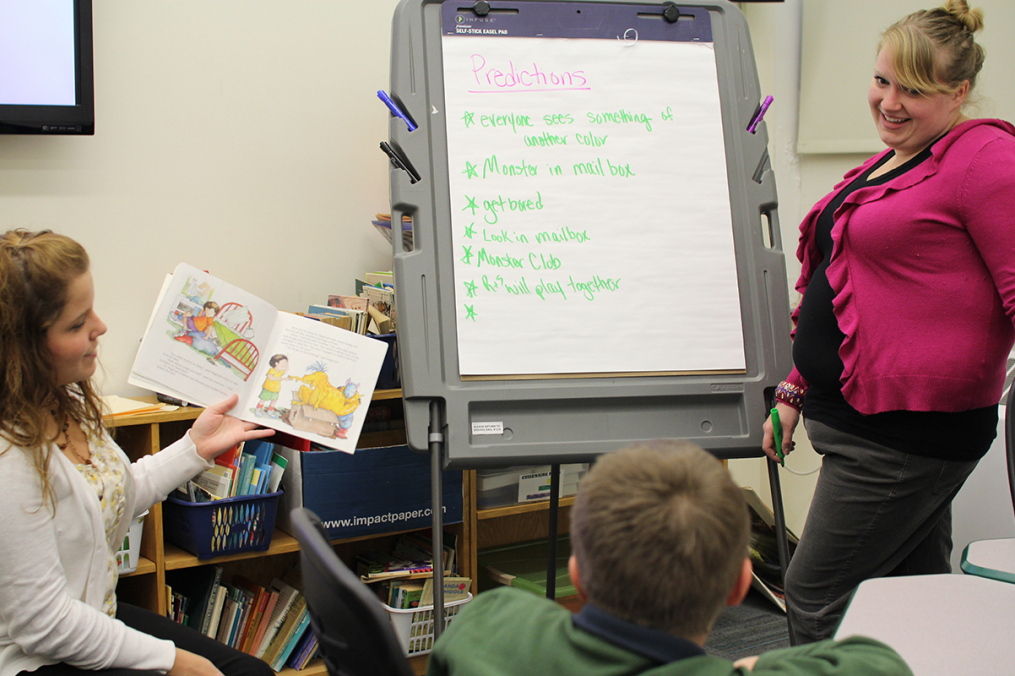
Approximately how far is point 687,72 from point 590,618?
137 centimetres

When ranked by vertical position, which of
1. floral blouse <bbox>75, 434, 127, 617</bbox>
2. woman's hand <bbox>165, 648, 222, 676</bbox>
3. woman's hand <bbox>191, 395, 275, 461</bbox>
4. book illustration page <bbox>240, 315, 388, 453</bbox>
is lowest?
woman's hand <bbox>165, 648, 222, 676</bbox>

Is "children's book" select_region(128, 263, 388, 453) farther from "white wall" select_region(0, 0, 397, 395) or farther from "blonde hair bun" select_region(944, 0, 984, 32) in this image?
"blonde hair bun" select_region(944, 0, 984, 32)

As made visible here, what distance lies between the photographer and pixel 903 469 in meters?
1.24

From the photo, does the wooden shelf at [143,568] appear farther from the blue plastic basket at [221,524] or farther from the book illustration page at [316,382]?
the book illustration page at [316,382]

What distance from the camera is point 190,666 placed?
3.95 ft

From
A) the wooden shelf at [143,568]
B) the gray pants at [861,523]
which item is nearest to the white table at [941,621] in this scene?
the gray pants at [861,523]

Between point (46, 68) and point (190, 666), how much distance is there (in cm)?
147

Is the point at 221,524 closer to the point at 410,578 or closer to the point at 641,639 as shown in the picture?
the point at 410,578

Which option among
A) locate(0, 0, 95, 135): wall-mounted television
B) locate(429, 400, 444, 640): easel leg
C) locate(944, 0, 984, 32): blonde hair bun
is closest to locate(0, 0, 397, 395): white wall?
locate(0, 0, 95, 135): wall-mounted television

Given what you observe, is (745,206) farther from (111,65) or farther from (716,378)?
(111,65)

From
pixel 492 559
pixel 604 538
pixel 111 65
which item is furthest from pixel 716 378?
pixel 111 65

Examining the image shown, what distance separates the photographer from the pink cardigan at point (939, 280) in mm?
1150

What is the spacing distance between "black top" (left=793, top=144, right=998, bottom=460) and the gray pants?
0.06 feet

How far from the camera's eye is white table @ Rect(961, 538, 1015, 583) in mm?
1131
